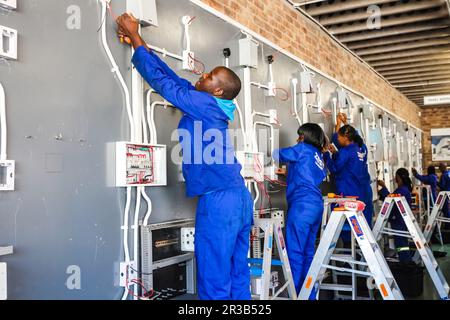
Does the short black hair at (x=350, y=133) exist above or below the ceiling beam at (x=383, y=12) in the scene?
below

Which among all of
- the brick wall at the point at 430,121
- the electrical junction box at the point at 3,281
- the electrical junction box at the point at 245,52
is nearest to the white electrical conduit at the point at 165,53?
the electrical junction box at the point at 245,52

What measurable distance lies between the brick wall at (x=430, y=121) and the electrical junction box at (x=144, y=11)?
45.1 ft

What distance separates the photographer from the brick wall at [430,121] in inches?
563

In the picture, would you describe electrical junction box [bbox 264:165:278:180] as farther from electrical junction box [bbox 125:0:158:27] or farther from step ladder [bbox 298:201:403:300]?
electrical junction box [bbox 125:0:158:27]

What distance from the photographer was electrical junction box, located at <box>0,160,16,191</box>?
179cm

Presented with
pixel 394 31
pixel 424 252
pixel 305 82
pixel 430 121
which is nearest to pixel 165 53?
pixel 305 82

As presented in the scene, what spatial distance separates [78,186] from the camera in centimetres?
215

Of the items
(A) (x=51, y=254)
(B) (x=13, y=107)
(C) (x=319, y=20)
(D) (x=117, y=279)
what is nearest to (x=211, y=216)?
(D) (x=117, y=279)

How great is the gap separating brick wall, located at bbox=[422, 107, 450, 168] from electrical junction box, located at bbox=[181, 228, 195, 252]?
13.5 meters

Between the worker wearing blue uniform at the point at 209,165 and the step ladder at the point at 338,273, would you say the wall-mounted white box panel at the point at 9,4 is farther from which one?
the step ladder at the point at 338,273

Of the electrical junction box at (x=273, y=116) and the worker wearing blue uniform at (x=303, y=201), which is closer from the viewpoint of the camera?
the worker wearing blue uniform at (x=303, y=201)

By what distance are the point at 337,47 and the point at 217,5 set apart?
346 cm

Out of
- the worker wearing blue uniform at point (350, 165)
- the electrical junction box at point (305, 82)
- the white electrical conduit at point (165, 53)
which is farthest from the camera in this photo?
the worker wearing blue uniform at point (350, 165)

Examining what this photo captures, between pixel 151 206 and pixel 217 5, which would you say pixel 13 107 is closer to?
pixel 151 206
